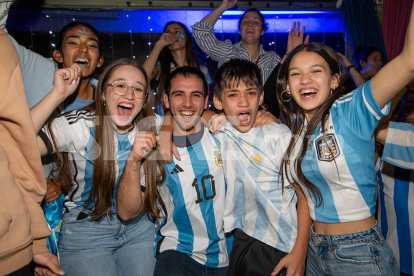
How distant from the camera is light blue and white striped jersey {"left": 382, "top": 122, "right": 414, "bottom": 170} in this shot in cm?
141

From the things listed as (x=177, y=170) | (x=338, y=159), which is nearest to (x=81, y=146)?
(x=177, y=170)

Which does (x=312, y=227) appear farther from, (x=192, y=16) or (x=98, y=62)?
(x=192, y=16)

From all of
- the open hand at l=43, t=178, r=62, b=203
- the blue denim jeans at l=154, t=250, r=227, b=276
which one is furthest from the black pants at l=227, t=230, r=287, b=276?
the open hand at l=43, t=178, r=62, b=203

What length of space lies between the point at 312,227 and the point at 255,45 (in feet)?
5.94

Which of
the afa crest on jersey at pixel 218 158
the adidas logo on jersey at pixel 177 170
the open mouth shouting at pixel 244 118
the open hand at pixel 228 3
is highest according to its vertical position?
the open hand at pixel 228 3

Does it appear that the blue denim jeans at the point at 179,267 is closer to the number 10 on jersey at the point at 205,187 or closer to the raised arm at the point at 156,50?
the number 10 on jersey at the point at 205,187

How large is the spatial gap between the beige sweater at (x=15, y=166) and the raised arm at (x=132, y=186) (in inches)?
→ 17.8

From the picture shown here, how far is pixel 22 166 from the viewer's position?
1091 mm

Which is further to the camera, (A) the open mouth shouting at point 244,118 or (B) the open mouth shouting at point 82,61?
(B) the open mouth shouting at point 82,61

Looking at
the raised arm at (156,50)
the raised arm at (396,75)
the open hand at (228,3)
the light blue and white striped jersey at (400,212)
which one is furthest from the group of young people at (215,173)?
the open hand at (228,3)

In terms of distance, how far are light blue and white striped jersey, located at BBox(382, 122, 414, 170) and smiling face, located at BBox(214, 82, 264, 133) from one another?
707 mm

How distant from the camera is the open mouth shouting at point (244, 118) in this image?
167cm

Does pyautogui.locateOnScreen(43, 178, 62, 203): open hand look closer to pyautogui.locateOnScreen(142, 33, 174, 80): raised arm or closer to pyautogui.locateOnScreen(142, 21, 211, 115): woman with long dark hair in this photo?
pyautogui.locateOnScreen(142, 21, 211, 115): woman with long dark hair

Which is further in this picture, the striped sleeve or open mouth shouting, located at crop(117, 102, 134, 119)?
the striped sleeve
